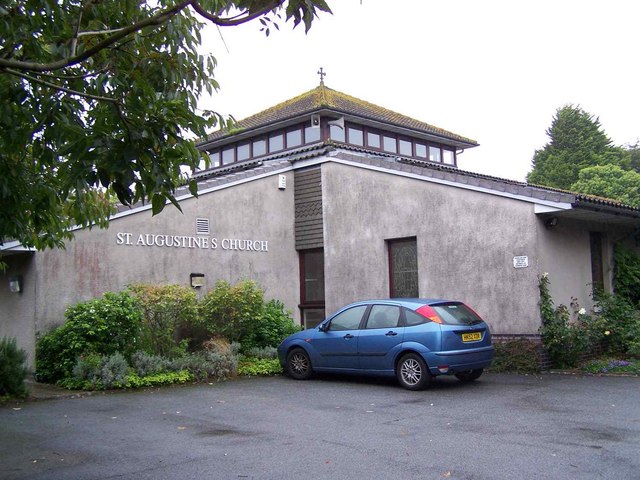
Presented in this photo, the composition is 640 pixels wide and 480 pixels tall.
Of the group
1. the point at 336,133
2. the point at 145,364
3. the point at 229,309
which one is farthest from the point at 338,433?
the point at 336,133

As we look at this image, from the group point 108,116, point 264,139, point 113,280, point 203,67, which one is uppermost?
point 264,139

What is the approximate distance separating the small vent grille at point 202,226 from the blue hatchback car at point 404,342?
4.52 metres

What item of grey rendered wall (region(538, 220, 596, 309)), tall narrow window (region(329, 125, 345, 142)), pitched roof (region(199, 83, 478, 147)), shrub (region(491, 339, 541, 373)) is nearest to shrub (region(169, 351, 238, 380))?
shrub (region(491, 339, 541, 373))

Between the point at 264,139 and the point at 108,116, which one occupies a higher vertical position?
the point at 264,139

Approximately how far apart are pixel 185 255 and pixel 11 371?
5.48 meters

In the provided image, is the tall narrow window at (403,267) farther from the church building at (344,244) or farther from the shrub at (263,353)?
the shrub at (263,353)

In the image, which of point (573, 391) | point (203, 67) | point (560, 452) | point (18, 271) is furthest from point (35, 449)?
point (573, 391)

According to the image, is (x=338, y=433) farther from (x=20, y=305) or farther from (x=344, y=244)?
(x=344, y=244)

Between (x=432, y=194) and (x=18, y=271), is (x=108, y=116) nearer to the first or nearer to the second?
(x=18, y=271)

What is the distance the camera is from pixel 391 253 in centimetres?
1647

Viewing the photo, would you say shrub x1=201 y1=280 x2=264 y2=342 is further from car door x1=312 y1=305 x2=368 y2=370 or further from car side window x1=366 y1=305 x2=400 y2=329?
car side window x1=366 y1=305 x2=400 y2=329

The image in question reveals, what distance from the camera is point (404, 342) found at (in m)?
11.5

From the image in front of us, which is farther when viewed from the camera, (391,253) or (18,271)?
(391,253)

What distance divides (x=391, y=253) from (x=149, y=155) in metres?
11.7
